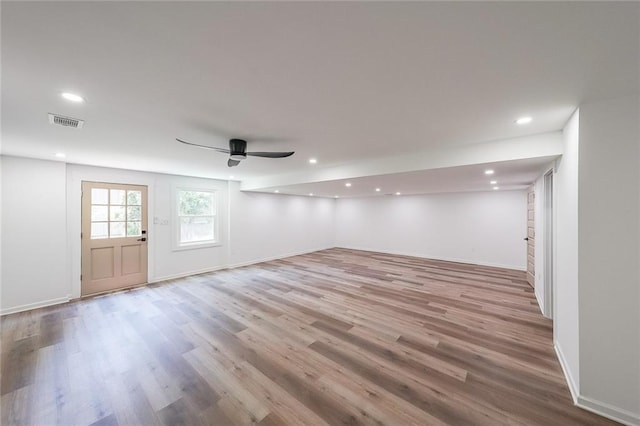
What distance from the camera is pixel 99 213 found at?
443 cm

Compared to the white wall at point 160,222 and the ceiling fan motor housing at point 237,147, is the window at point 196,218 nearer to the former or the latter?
the white wall at point 160,222

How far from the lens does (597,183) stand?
177 cm

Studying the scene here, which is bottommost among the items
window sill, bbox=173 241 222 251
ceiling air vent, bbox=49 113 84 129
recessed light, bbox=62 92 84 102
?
window sill, bbox=173 241 222 251

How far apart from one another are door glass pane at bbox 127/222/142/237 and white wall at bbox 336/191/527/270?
6.94m

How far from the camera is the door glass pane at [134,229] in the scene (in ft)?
15.6

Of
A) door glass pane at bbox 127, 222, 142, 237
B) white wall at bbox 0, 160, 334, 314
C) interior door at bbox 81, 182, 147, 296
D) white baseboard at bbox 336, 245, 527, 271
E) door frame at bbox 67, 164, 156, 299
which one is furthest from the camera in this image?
white baseboard at bbox 336, 245, 527, 271

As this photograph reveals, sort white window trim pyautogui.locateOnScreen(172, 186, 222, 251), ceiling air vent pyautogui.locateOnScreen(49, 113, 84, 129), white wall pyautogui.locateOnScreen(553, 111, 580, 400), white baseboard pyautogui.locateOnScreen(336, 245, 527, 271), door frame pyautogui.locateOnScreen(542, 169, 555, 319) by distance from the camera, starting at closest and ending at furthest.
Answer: white wall pyautogui.locateOnScreen(553, 111, 580, 400) < ceiling air vent pyautogui.locateOnScreen(49, 113, 84, 129) < door frame pyautogui.locateOnScreen(542, 169, 555, 319) < white window trim pyautogui.locateOnScreen(172, 186, 222, 251) < white baseboard pyautogui.locateOnScreen(336, 245, 527, 271)

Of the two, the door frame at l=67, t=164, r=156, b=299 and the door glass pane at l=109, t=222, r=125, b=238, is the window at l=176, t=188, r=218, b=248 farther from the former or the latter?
the door frame at l=67, t=164, r=156, b=299

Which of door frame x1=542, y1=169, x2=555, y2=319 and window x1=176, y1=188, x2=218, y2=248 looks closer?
door frame x1=542, y1=169, x2=555, y2=319

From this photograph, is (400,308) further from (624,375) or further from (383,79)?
(383,79)

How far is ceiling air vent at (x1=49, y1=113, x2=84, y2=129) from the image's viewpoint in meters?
2.08

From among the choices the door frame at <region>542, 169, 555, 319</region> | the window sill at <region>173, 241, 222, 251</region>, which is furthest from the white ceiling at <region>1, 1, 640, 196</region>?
the window sill at <region>173, 241, 222, 251</region>

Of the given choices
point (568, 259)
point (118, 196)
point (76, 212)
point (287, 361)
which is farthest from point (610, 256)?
point (76, 212)

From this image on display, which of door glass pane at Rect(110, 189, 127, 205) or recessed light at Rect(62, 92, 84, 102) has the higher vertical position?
recessed light at Rect(62, 92, 84, 102)
